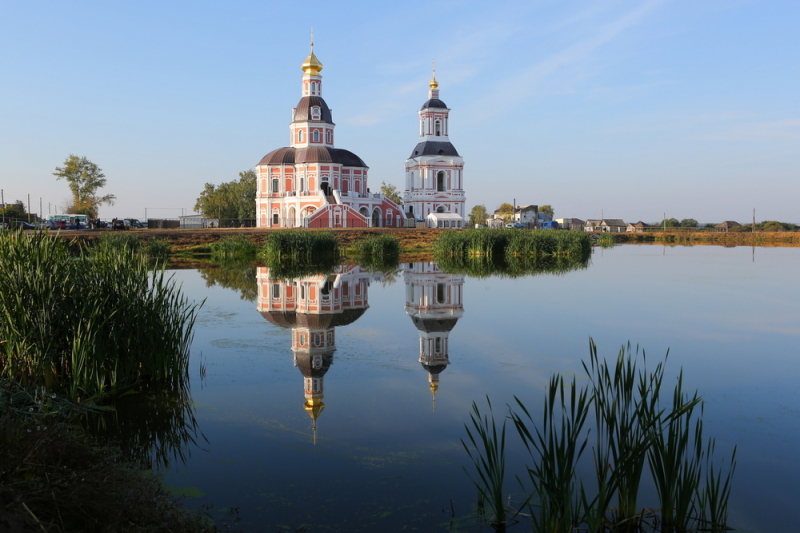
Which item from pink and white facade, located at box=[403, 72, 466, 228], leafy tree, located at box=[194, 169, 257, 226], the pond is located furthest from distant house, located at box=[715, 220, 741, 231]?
the pond

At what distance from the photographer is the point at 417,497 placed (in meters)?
5.24

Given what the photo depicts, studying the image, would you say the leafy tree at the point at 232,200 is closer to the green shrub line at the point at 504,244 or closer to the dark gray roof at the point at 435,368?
the green shrub line at the point at 504,244

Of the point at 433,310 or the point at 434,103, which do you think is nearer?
the point at 433,310

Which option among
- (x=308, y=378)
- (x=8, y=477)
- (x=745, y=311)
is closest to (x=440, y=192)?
(x=745, y=311)

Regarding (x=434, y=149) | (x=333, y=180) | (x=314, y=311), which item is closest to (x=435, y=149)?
(x=434, y=149)

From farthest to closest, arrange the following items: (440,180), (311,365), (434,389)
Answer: (440,180)
(311,365)
(434,389)

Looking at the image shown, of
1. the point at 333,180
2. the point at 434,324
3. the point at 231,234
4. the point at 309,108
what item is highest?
the point at 309,108

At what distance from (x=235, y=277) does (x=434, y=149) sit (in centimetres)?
4779

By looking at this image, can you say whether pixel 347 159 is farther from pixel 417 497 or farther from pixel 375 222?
pixel 417 497

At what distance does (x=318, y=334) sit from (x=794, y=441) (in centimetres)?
863

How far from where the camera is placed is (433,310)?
53.6ft

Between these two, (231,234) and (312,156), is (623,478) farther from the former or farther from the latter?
(312,156)

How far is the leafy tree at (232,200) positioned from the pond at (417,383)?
63.1 metres

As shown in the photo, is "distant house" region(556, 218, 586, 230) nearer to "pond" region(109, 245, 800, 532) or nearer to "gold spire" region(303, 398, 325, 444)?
"pond" region(109, 245, 800, 532)
